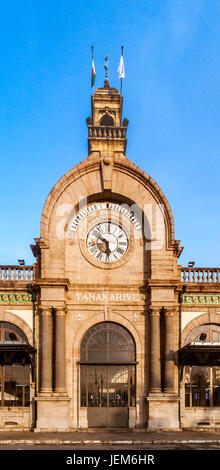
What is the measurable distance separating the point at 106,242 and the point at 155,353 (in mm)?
6535

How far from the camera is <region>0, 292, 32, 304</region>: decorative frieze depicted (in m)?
33.6

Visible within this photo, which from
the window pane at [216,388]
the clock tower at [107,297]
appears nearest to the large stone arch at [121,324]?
the clock tower at [107,297]

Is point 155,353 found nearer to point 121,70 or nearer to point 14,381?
point 14,381

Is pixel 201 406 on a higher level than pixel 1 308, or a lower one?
lower

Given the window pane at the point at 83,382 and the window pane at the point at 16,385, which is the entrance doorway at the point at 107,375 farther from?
the window pane at the point at 16,385

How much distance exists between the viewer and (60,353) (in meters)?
32.2

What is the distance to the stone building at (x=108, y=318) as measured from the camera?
32406 millimetres

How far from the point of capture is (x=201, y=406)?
33.3 m

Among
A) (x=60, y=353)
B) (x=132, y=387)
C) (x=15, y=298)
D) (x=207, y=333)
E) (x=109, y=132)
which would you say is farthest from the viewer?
(x=109, y=132)

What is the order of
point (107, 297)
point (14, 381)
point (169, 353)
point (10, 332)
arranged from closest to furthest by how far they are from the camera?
point (169, 353) < point (14, 381) < point (10, 332) < point (107, 297)

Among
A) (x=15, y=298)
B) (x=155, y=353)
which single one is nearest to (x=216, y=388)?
(x=155, y=353)
